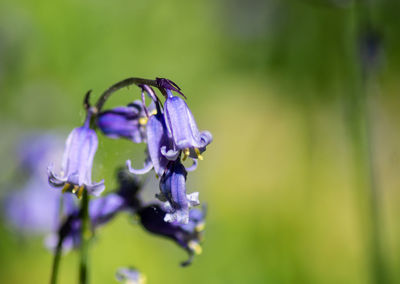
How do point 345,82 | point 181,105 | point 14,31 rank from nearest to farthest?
point 181,105
point 345,82
point 14,31

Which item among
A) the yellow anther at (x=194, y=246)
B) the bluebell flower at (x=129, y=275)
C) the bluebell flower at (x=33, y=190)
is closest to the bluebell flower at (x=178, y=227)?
the yellow anther at (x=194, y=246)

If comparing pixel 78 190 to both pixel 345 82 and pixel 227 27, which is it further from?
pixel 227 27

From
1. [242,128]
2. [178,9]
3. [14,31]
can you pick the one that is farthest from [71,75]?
[242,128]

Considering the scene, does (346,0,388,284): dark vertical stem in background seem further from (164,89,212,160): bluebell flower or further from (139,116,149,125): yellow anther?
(164,89,212,160): bluebell flower

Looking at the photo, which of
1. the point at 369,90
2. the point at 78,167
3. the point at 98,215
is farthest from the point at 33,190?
the point at 369,90

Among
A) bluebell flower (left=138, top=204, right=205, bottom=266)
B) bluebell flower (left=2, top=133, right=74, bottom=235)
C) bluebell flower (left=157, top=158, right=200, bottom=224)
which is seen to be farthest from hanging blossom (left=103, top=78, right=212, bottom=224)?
bluebell flower (left=2, top=133, right=74, bottom=235)

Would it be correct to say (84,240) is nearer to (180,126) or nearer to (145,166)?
(145,166)

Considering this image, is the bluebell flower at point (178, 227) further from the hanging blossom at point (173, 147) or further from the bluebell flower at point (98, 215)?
the hanging blossom at point (173, 147)
